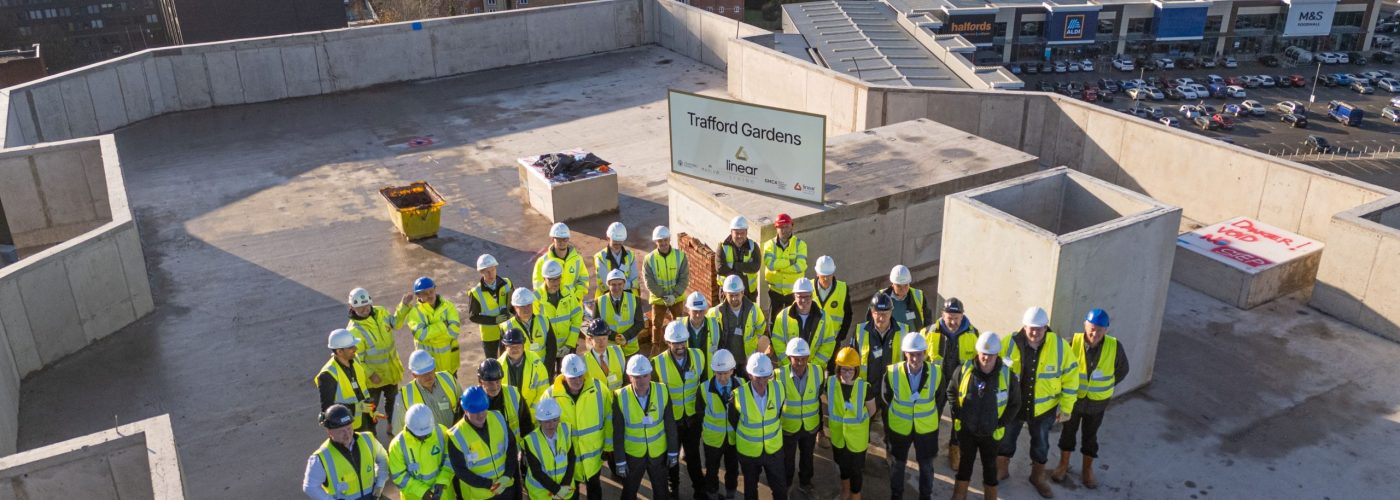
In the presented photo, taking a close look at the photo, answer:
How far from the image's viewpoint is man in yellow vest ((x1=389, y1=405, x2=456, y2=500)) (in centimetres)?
740

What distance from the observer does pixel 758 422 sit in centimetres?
825

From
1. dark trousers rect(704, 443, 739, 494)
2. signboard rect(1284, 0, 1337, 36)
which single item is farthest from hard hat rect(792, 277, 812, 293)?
signboard rect(1284, 0, 1337, 36)

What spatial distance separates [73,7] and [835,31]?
64691 mm

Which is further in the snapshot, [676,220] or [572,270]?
[676,220]

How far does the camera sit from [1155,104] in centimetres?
6662

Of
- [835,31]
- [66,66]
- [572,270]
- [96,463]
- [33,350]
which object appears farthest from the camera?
[66,66]

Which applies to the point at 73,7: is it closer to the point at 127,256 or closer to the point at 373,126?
the point at 373,126

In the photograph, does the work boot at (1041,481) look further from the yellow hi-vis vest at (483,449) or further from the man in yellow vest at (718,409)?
the yellow hi-vis vest at (483,449)

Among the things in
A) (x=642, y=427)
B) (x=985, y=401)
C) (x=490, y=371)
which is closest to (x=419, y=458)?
(x=490, y=371)

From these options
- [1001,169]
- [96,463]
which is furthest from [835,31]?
[96,463]

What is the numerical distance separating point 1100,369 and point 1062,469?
3.78 ft

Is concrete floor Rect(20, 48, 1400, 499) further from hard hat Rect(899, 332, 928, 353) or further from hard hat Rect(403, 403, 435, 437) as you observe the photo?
hard hat Rect(403, 403, 435, 437)

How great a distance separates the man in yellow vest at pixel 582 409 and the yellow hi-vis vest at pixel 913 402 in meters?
2.33

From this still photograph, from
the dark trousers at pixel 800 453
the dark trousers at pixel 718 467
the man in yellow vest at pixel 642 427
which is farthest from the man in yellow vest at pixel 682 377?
the dark trousers at pixel 800 453
